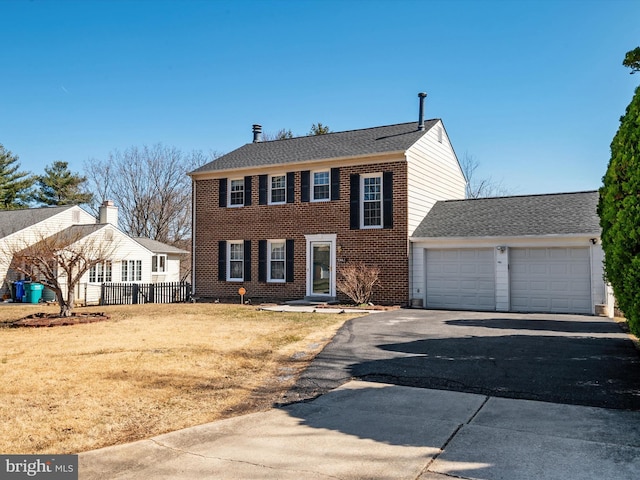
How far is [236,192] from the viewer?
835 inches

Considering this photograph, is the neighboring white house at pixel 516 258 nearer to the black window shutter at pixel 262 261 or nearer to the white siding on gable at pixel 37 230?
the black window shutter at pixel 262 261

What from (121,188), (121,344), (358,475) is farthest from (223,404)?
(121,188)

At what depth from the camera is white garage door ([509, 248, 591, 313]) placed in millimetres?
15367

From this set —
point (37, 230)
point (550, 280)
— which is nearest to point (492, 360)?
point (550, 280)

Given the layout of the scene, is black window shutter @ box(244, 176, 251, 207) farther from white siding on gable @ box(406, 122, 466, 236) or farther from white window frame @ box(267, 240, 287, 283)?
white siding on gable @ box(406, 122, 466, 236)

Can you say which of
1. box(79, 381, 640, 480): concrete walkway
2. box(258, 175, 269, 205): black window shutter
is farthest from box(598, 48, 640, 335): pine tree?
box(258, 175, 269, 205): black window shutter

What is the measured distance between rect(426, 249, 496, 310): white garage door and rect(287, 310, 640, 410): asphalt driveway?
4.01 metres

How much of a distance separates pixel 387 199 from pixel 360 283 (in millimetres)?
3186

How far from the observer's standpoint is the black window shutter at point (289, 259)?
19578 millimetres

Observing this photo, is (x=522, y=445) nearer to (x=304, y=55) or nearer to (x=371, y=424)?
(x=371, y=424)

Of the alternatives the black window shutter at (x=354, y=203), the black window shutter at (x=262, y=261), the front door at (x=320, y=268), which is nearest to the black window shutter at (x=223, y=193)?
the black window shutter at (x=262, y=261)

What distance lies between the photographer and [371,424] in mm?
5137

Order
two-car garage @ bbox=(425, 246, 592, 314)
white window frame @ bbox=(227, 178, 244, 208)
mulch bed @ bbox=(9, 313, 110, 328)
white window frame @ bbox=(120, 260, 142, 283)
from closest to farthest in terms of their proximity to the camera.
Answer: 1. mulch bed @ bbox=(9, 313, 110, 328)
2. two-car garage @ bbox=(425, 246, 592, 314)
3. white window frame @ bbox=(227, 178, 244, 208)
4. white window frame @ bbox=(120, 260, 142, 283)

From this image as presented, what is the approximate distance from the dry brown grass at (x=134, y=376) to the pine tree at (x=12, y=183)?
4015 centimetres
